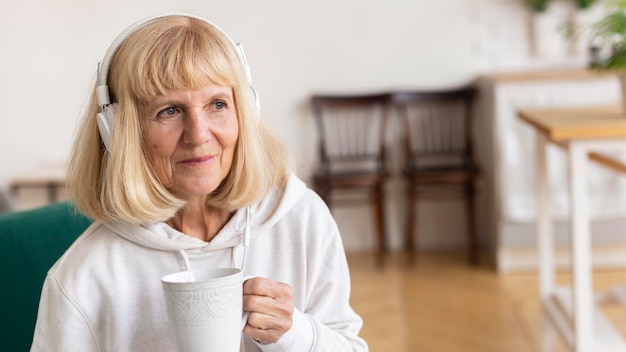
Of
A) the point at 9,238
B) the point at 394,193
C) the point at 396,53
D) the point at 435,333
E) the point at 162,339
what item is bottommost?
the point at 435,333

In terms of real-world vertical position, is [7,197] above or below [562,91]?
below

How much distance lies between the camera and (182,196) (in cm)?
135

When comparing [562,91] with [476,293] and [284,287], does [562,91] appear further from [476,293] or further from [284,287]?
[284,287]

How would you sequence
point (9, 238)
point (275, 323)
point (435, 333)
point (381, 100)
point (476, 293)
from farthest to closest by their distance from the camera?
point (381, 100) < point (476, 293) < point (435, 333) < point (9, 238) < point (275, 323)

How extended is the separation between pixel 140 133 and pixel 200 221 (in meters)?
0.20

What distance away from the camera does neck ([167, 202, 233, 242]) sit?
1409mm

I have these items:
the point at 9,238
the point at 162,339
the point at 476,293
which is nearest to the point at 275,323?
the point at 162,339

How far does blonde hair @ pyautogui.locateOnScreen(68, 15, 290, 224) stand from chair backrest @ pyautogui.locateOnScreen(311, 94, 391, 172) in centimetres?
→ 427

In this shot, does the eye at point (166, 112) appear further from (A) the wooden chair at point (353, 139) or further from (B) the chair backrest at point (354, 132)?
(B) the chair backrest at point (354, 132)

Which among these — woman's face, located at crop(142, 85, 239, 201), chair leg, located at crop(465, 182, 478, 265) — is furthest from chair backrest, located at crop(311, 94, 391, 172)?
woman's face, located at crop(142, 85, 239, 201)

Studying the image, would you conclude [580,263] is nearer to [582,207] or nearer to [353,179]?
[582,207]

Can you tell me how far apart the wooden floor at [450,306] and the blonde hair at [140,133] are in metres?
2.39

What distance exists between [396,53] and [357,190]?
0.86 metres

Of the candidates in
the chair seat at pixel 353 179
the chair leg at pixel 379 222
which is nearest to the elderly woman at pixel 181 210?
the chair seat at pixel 353 179
